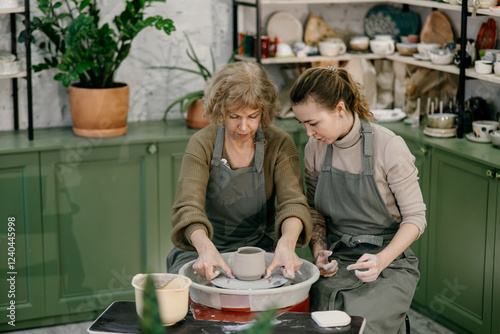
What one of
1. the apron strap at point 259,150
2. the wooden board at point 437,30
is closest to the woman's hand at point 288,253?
the apron strap at point 259,150

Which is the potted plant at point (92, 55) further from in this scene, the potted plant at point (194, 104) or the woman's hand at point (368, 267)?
the woman's hand at point (368, 267)

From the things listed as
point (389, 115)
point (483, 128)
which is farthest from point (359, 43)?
point (483, 128)

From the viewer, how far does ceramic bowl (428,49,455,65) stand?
387cm

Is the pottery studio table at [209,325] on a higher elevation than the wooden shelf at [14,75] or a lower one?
lower

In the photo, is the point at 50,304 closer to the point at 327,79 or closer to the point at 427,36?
the point at 327,79

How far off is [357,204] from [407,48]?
197 cm

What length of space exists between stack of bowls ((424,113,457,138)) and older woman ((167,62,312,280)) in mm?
1382

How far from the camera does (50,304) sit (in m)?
3.79

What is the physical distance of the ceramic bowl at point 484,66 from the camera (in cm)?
356

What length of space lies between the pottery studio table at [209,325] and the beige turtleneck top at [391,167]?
524mm

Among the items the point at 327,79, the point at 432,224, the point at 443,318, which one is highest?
the point at 327,79

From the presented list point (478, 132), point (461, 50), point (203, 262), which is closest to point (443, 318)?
point (478, 132)

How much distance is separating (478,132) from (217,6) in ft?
5.24

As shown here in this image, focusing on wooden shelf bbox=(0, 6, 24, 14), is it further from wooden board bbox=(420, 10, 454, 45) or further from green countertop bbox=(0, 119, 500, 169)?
wooden board bbox=(420, 10, 454, 45)
